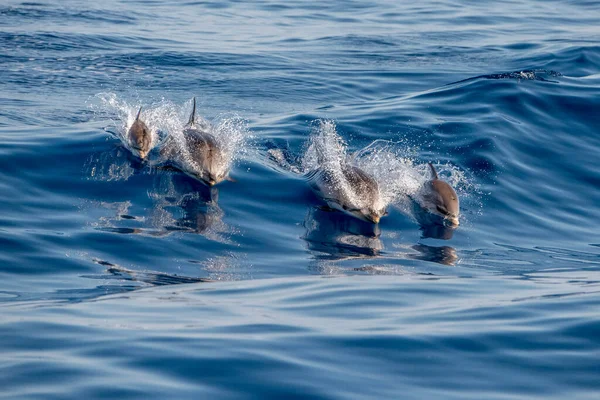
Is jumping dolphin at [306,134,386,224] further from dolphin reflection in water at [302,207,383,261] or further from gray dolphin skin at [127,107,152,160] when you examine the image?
gray dolphin skin at [127,107,152,160]

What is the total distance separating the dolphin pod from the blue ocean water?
16 centimetres

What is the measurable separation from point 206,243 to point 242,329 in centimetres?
332

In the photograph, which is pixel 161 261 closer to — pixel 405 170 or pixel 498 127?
pixel 405 170

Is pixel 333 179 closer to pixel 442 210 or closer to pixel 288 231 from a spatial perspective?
pixel 288 231

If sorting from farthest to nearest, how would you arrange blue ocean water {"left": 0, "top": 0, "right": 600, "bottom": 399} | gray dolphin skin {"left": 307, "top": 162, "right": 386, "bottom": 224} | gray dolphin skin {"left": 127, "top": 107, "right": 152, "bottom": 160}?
gray dolphin skin {"left": 127, "top": 107, "right": 152, "bottom": 160} < gray dolphin skin {"left": 307, "top": 162, "right": 386, "bottom": 224} < blue ocean water {"left": 0, "top": 0, "right": 600, "bottom": 399}

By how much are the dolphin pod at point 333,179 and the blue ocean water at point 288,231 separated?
158mm

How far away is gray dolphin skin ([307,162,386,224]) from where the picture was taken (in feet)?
35.7

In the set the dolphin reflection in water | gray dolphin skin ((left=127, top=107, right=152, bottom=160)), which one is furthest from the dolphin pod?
the dolphin reflection in water

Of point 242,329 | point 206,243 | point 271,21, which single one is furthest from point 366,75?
point 242,329

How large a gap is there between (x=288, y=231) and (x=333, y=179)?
3.08 feet

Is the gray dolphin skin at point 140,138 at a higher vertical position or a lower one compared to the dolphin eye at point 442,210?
higher

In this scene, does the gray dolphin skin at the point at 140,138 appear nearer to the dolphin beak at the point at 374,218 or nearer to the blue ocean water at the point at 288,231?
the blue ocean water at the point at 288,231

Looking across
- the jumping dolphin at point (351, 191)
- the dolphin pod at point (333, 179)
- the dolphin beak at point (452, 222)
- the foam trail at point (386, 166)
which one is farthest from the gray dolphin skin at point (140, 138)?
the dolphin beak at point (452, 222)

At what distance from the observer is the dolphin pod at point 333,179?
10.9 metres
